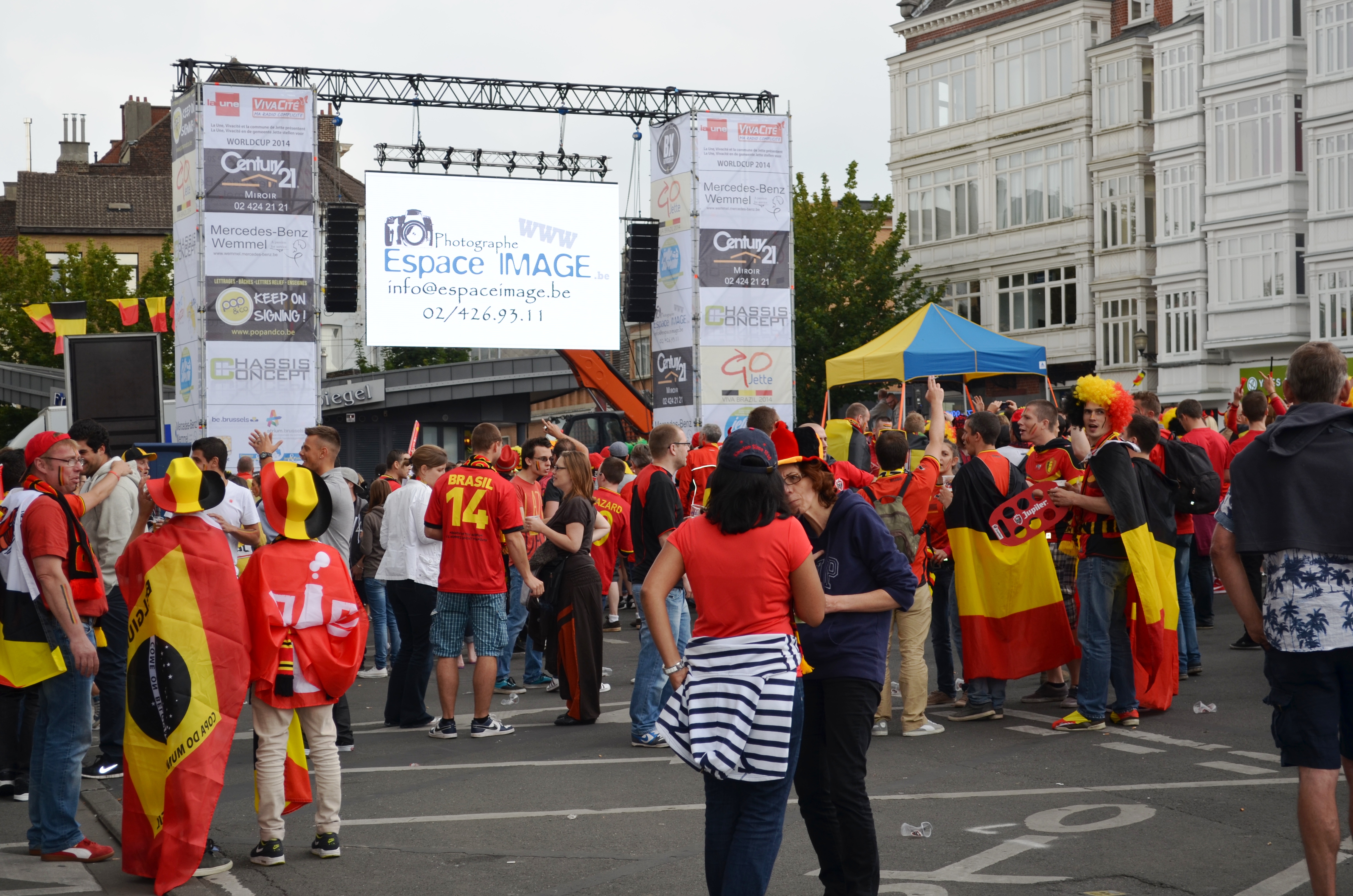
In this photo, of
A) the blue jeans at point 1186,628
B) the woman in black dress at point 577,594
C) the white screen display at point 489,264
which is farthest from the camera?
the white screen display at point 489,264

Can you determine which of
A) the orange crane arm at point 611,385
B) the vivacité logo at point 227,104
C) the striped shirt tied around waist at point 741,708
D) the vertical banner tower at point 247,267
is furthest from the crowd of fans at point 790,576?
the orange crane arm at point 611,385

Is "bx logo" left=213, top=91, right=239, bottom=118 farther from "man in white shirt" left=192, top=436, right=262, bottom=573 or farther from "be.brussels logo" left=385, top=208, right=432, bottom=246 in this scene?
"man in white shirt" left=192, top=436, right=262, bottom=573

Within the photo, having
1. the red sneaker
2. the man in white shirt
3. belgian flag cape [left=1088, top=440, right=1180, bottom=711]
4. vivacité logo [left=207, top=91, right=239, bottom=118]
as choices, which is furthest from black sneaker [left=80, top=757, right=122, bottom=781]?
vivacité logo [left=207, top=91, right=239, bottom=118]

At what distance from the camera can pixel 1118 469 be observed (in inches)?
328

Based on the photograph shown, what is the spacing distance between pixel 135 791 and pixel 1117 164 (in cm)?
3879

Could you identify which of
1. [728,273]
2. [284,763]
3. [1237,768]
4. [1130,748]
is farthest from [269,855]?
[728,273]

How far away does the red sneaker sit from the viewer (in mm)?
6133

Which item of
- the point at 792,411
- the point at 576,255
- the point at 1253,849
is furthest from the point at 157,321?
the point at 1253,849

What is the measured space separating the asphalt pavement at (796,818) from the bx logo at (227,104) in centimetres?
1811

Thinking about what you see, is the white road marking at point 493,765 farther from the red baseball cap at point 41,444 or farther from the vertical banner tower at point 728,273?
the vertical banner tower at point 728,273

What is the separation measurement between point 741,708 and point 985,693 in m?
5.33

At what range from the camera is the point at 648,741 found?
8734mm

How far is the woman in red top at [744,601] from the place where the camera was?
4.34 metres

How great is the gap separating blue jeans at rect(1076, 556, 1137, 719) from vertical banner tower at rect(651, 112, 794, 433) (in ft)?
62.3
